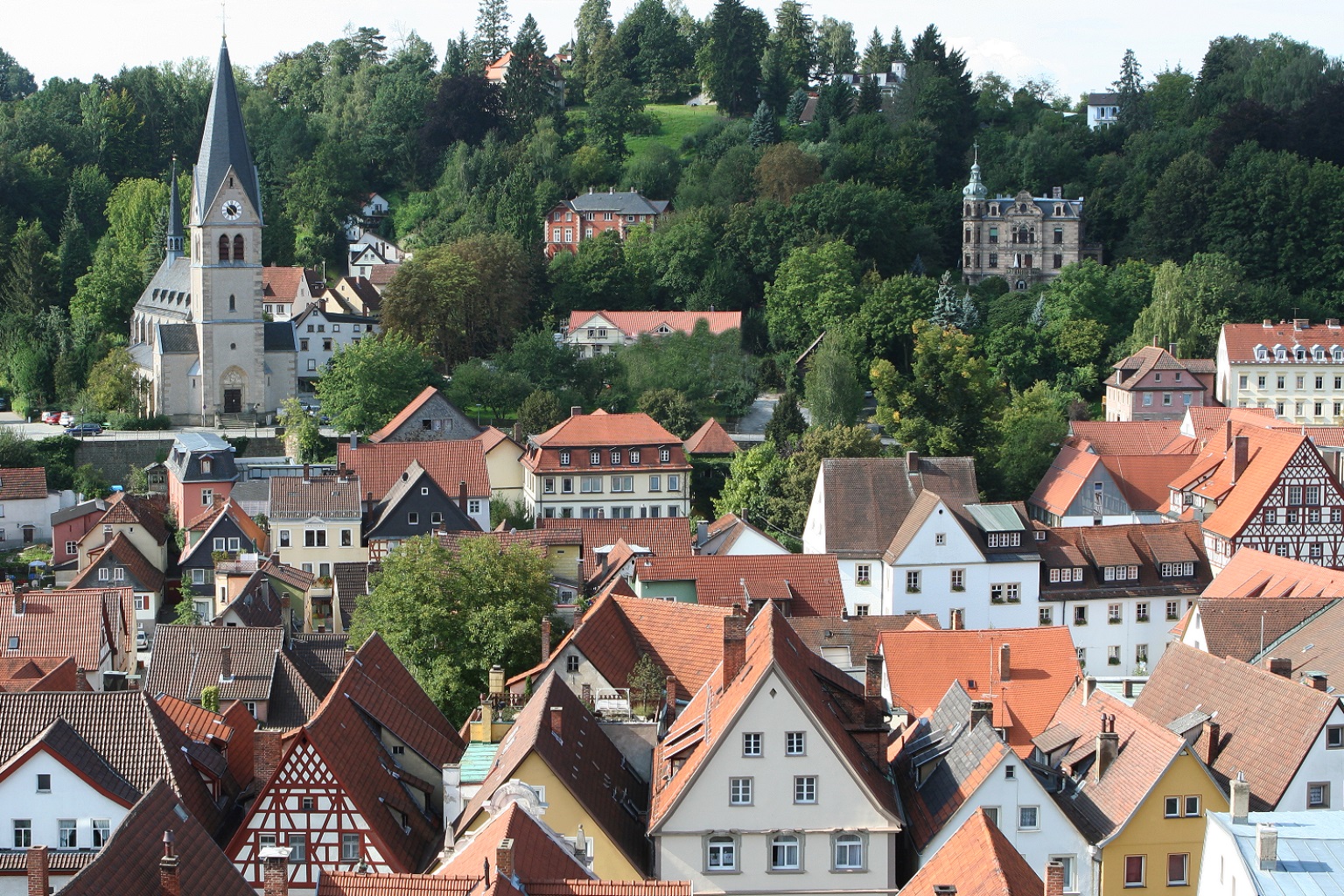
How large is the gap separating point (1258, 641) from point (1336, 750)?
10.9m

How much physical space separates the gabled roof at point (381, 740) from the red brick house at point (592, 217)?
6386cm

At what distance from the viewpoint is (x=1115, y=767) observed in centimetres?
2689

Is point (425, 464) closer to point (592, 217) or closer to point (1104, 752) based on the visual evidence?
point (1104, 752)

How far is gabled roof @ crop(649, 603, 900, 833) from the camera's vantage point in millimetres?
23859

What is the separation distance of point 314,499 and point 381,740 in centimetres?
2743

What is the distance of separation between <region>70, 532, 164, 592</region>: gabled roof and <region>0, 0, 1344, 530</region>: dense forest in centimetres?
1570

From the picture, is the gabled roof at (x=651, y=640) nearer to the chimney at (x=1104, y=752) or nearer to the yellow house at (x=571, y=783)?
the yellow house at (x=571, y=783)

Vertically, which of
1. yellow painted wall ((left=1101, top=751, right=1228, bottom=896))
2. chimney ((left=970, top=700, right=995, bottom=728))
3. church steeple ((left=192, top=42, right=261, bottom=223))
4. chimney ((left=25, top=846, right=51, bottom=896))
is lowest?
yellow painted wall ((left=1101, top=751, right=1228, bottom=896))

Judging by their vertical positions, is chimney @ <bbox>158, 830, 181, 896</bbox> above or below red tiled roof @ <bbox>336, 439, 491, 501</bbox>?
above

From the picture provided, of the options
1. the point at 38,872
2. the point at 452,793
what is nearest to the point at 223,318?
the point at 452,793

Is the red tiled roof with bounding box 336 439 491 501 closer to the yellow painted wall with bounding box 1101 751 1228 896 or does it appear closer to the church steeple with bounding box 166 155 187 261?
the church steeple with bounding box 166 155 187 261

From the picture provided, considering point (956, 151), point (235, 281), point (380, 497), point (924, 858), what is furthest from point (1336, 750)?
point (956, 151)

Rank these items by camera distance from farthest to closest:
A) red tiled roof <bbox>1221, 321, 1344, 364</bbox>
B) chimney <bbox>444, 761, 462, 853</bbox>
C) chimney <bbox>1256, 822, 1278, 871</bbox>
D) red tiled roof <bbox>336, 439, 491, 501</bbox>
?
red tiled roof <bbox>1221, 321, 1344, 364</bbox> < red tiled roof <bbox>336, 439, 491, 501</bbox> < chimney <bbox>444, 761, 462, 853</bbox> < chimney <bbox>1256, 822, 1278, 871</bbox>

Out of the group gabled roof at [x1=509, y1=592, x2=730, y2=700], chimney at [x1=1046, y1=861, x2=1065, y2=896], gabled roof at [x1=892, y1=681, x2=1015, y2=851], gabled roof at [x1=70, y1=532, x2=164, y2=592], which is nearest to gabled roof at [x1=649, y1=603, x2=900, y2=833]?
gabled roof at [x1=892, y1=681, x2=1015, y2=851]
